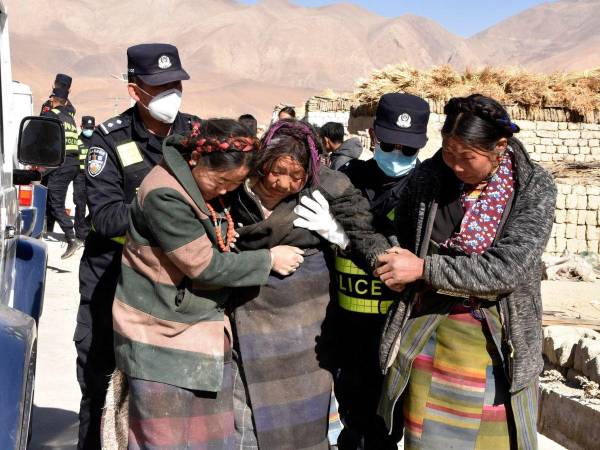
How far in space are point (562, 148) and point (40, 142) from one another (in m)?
12.7

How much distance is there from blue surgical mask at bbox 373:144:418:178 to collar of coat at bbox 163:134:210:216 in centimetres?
92

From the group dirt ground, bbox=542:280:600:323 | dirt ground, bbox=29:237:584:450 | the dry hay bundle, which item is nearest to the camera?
dirt ground, bbox=29:237:584:450

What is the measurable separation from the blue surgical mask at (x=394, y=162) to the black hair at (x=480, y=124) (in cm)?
71

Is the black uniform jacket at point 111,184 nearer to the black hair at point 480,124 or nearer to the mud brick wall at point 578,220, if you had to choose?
the black hair at point 480,124

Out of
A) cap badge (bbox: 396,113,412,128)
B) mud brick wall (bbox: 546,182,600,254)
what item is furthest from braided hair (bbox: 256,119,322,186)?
mud brick wall (bbox: 546,182,600,254)

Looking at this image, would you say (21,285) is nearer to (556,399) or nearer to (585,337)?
(556,399)

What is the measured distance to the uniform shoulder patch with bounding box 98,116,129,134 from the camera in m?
3.60

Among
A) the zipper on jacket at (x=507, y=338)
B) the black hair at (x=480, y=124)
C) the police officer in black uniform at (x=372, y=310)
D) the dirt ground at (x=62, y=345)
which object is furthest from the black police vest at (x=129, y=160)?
the dirt ground at (x=62, y=345)

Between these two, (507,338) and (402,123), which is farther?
(402,123)

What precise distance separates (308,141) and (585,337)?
12.7 feet

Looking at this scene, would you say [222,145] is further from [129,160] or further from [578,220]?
[578,220]

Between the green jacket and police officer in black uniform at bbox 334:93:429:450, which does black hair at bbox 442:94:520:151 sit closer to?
police officer in black uniform at bbox 334:93:429:450

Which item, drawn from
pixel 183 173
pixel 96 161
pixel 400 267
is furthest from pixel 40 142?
pixel 400 267

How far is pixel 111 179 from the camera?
140 inches
